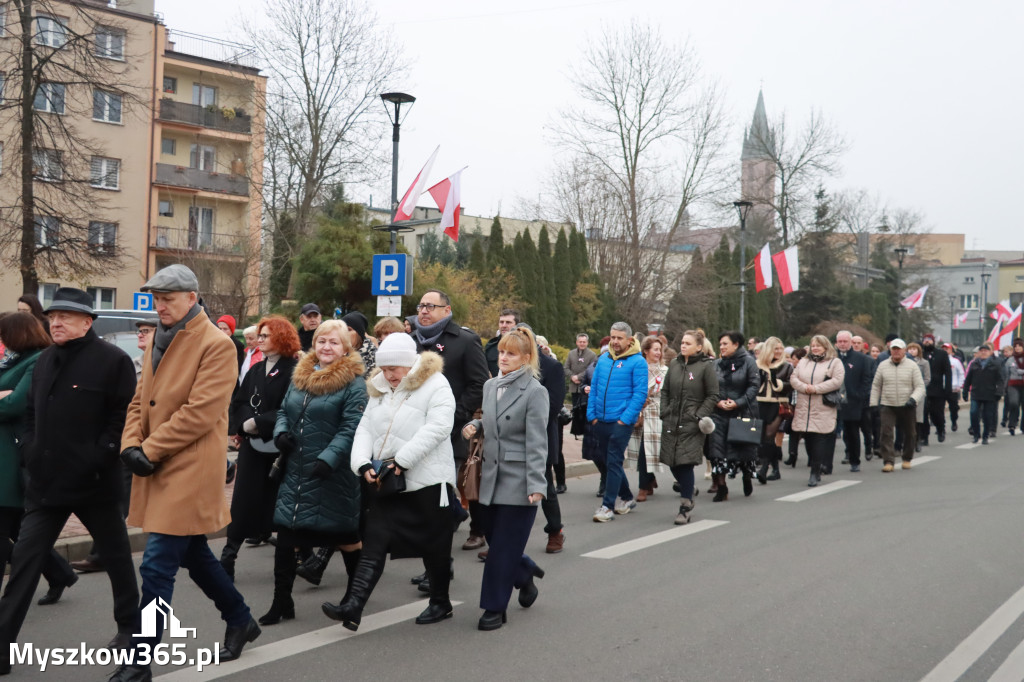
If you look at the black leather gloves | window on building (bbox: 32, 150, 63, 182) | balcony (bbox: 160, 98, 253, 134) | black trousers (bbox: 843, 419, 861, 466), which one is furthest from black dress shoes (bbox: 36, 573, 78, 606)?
balcony (bbox: 160, 98, 253, 134)

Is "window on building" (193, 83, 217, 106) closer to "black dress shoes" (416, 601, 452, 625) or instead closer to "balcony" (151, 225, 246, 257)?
"balcony" (151, 225, 246, 257)

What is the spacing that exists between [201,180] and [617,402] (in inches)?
1565

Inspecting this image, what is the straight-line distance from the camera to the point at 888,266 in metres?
69.6

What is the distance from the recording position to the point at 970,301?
103 metres

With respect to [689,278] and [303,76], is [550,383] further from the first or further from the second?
[689,278]

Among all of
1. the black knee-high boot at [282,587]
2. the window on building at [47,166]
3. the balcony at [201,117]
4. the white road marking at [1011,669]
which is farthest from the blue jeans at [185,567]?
the balcony at [201,117]

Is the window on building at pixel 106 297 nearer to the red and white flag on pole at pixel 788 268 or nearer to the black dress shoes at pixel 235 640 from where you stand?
the red and white flag on pole at pixel 788 268

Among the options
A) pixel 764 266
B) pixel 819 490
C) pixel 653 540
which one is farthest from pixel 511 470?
pixel 764 266

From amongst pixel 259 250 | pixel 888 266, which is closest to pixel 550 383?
pixel 259 250

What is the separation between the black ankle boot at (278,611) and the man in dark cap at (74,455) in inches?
34.1

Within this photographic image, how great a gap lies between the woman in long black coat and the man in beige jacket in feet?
34.4

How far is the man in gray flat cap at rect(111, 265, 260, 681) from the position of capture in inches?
187

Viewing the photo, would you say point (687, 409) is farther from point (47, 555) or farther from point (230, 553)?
point (47, 555)

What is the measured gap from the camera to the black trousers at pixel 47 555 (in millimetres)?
4836
